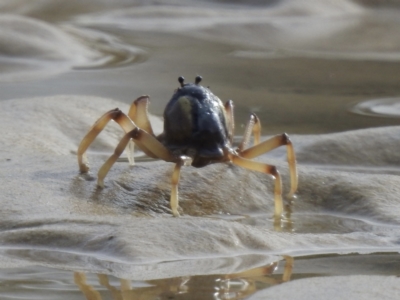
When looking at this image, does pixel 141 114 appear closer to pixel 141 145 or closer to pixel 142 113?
pixel 142 113

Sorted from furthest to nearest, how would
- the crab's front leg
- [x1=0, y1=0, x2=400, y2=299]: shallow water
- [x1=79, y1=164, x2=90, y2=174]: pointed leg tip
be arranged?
1. [x1=79, y1=164, x2=90, y2=174]: pointed leg tip
2. the crab's front leg
3. [x1=0, y1=0, x2=400, y2=299]: shallow water

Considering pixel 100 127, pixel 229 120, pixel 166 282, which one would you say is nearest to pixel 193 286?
pixel 166 282

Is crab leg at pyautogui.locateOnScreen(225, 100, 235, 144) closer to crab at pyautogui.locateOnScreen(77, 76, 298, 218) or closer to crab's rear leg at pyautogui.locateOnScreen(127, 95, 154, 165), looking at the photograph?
crab at pyautogui.locateOnScreen(77, 76, 298, 218)

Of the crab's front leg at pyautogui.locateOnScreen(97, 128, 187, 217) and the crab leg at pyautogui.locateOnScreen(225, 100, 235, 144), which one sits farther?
the crab leg at pyautogui.locateOnScreen(225, 100, 235, 144)

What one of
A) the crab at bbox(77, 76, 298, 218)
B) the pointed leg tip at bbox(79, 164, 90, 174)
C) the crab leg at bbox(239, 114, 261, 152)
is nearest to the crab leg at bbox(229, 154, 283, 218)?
the crab at bbox(77, 76, 298, 218)

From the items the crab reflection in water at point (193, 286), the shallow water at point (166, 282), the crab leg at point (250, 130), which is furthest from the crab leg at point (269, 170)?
the crab reflection in water at point (193, 286)

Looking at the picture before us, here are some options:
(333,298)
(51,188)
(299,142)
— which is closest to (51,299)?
(333,298)

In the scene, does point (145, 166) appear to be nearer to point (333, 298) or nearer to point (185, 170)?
point (185, 170)

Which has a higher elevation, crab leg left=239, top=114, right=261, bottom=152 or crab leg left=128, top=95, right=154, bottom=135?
crab leg left=128, top=95, right=154, bottom=135
